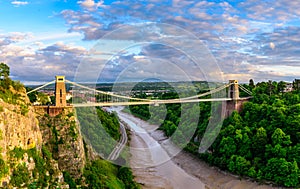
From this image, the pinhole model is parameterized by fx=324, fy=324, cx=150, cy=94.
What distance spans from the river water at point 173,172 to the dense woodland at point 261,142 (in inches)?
24.2

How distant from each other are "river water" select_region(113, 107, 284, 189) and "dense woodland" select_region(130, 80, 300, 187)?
0.61m

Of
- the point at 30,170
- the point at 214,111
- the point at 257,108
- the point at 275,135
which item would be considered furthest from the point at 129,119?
the point at 30,170

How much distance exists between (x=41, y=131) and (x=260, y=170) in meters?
12.5

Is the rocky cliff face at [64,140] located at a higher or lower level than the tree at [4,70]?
lower

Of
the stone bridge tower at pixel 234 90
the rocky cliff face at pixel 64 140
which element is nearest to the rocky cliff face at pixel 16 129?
the rocky cliff face at pixel 64 140

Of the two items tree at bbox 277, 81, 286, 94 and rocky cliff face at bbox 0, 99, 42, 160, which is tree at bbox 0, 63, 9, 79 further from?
tree at bbox 277, 81, 286, 94

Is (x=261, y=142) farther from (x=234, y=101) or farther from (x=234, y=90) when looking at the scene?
(x=234, y=90)

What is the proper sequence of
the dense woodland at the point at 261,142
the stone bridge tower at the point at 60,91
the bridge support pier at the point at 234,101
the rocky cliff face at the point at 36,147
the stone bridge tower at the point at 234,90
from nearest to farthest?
the rocky cliff face at the point at 36,147
the stone bridge tower at the point at 60,91
the dense woodland at the point at 261,142
the bridge support pier at the point at 234,101
the stone bridge tower at the point at 234,90

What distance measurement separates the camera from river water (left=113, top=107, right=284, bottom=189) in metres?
19.7

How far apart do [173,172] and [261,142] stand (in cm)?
621

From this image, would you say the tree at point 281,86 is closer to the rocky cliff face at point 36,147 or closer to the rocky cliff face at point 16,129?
the rocky cliff face at point 36,147

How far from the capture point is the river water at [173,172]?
19.7 metres

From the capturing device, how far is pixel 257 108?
2455 centimetres

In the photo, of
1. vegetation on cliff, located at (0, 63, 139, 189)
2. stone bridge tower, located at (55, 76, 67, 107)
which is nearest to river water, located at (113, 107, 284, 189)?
vegetation on cliff, located at (0, 63, 139, 189)
